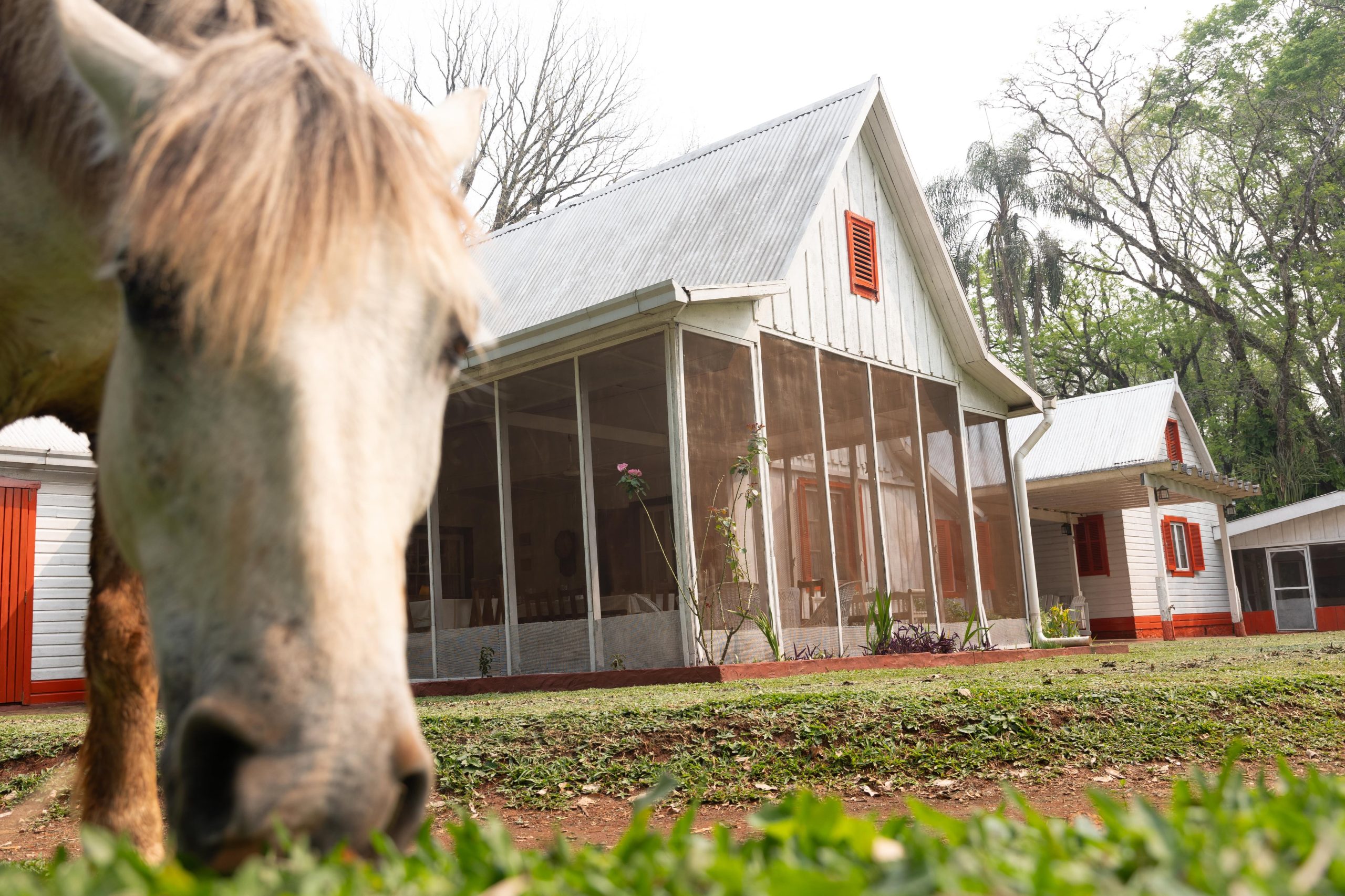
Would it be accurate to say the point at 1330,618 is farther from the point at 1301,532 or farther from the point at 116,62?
the point at 116,62

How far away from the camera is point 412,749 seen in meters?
1.19

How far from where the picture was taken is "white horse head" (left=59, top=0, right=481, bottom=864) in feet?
3.77

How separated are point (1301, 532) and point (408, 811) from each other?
31.9 m

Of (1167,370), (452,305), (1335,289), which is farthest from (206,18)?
(1167,370)

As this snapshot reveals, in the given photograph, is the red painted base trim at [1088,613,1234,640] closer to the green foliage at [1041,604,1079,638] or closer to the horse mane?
the green foliage at [1041,604,1079,638]

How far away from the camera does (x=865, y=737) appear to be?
446 centimetres

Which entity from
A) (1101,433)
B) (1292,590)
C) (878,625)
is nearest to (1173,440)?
(1101,433)

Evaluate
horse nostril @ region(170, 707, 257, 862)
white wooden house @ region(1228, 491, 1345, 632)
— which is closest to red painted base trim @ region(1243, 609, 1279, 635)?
white wooden house @ region(1228, 491, 1345, 632)

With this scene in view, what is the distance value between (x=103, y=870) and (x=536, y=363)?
31.6 ft

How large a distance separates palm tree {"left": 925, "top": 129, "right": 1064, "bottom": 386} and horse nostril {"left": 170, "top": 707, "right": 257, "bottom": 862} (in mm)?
34952

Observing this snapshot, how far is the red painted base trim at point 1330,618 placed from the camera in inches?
1056

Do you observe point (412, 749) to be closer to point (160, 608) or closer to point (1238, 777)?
point (160, 608)

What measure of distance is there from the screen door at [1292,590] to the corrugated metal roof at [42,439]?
92.9 feet

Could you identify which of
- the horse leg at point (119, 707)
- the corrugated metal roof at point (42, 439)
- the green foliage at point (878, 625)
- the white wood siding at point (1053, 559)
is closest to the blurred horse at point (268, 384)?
the horse leg at point (119, 707)
